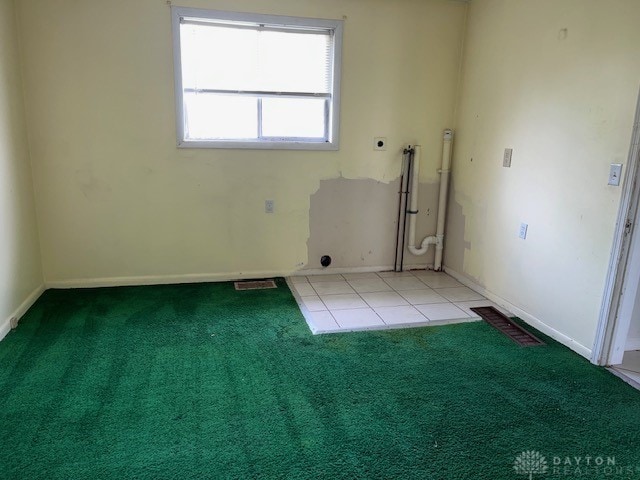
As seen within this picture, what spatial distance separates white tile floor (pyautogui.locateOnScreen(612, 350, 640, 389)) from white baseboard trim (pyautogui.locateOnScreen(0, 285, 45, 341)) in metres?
3.71

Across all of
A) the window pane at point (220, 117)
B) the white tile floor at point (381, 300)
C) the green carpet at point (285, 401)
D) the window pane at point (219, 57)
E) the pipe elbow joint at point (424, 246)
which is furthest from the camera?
the pipe elbow joint at point (424, 246)

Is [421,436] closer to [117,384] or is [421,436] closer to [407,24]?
[117,384]

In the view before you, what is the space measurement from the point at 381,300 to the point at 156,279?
6.29ft

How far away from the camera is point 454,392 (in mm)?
2305

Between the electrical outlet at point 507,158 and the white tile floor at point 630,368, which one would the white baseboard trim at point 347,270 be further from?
the white tile floor at point 630,368

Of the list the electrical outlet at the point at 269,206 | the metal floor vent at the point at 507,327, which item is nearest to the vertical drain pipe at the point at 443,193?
the metal floor vent at the point at 507,327

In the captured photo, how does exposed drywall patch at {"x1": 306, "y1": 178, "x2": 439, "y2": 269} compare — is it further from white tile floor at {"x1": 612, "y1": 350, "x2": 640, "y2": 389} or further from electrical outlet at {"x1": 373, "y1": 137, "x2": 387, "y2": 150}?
white tile floor at {"x1": 612, "y1": 350, "x2": 640, "y2": 389}

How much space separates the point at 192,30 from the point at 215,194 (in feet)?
4.26

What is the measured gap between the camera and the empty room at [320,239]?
199 centimetres

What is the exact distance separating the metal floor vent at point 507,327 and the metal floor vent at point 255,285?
1.69 m

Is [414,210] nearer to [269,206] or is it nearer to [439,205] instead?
[439,205]

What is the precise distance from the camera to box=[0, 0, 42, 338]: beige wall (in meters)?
2.88

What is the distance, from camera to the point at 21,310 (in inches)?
120

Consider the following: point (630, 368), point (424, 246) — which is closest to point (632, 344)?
point (630, 368)
